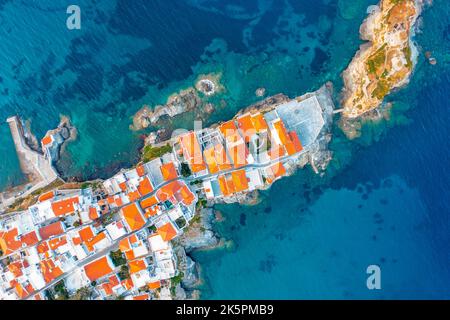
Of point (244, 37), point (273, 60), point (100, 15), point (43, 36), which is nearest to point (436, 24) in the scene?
point (273, 60)

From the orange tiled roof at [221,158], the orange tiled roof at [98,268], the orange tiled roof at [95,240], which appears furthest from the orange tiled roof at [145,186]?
the orange tiled roof at [98,268]

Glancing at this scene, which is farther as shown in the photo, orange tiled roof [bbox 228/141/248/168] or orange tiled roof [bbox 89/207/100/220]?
orange tiled roof [bbox 228/141/248/168]

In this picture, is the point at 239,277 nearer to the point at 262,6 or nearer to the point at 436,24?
the point at 262,6

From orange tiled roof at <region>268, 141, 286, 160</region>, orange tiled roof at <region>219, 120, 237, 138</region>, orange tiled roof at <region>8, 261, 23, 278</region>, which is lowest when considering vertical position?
orange tiled roof at <region>8, 261, 23, 278</region>

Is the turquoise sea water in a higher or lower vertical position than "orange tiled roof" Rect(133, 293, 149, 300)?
higher

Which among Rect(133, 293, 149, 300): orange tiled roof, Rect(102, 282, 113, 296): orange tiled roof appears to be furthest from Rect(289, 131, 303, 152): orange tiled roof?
Rect(102, 282, 113, 296): orange tiled roof

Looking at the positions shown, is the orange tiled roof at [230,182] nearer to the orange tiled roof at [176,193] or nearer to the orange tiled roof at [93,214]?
the orange tiled roof at [176,193]

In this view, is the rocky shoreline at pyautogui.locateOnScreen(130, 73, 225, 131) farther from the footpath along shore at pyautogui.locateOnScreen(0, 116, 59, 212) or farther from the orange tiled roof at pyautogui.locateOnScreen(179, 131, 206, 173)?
the footpath along shore at pyautogui.locateOnScreen(0, 116, 59, 212)
